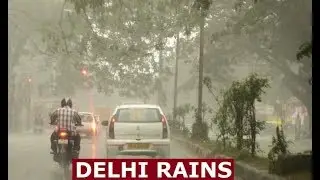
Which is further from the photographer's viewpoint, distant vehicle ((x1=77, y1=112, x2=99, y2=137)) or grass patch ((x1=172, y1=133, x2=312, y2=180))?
distant vehicle ((x1=77, y1=112, x2=99, y2=137))

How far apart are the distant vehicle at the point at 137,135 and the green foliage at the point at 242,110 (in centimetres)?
183

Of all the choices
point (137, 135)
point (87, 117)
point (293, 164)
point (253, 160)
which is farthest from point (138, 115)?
point (87, 117)

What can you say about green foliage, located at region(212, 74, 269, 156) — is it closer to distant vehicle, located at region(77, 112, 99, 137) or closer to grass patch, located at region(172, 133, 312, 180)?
grass patch, located at region(172, 133, 312, 180)

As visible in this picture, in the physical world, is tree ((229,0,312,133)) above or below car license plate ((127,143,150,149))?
above

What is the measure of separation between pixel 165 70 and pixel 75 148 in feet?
147

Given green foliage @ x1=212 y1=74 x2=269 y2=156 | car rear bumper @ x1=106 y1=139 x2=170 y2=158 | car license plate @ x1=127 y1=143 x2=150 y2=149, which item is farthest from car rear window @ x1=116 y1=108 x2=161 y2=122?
green foliage @ x1=212 y1=74 x2=269 y2=156

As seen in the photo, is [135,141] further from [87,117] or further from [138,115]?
[87,117]

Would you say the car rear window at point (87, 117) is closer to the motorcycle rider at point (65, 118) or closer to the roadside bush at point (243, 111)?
the roadside bush at point (243, 111)

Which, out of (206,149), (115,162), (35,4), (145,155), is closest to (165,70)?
(35,4)

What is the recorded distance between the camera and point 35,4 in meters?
40.5

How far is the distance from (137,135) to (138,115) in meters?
0.88

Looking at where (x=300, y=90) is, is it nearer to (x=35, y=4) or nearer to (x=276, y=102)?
(x=35, y=4)

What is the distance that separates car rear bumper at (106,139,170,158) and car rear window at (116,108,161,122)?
27.7 inches

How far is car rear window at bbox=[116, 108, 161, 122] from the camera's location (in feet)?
50.3
